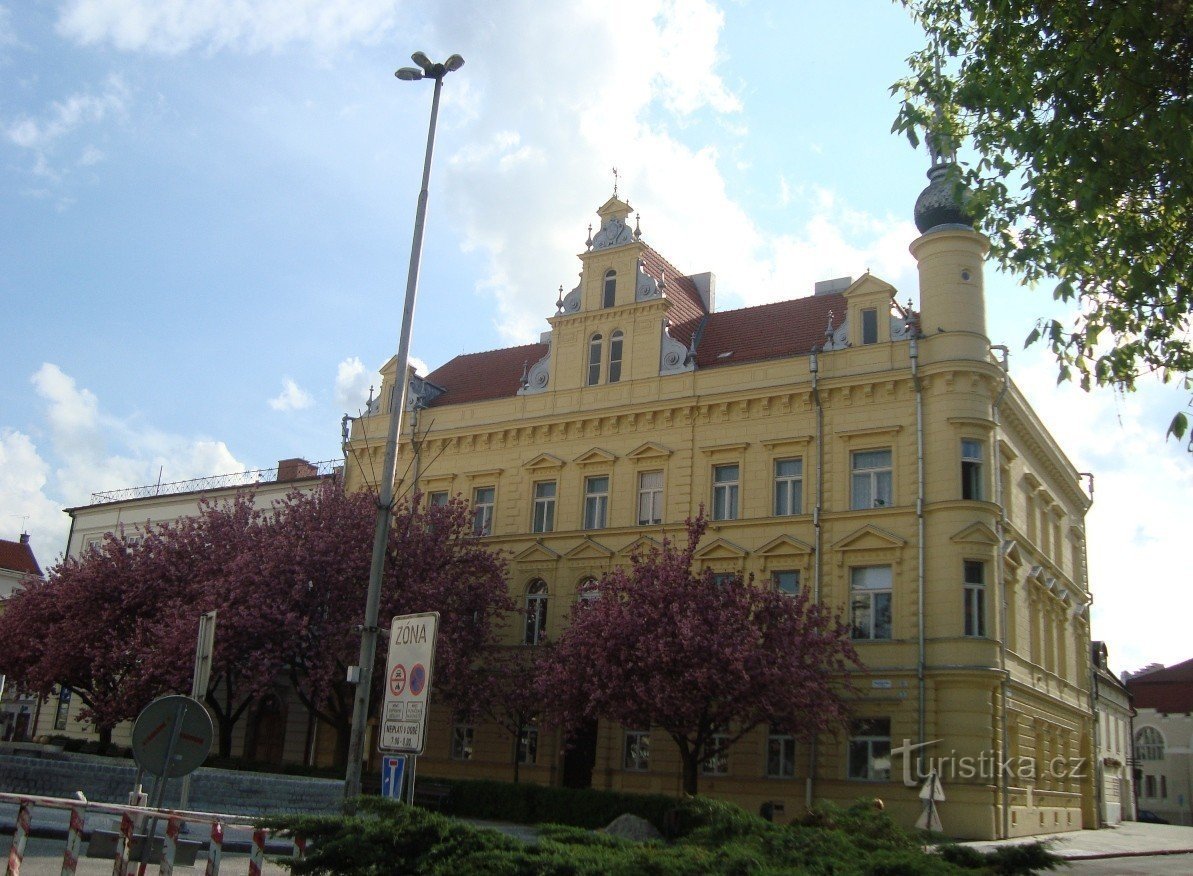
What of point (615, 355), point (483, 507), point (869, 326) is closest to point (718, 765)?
point (483, 507)

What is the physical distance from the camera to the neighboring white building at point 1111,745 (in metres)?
40.9

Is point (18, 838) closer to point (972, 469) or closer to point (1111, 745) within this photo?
point (972, 469)

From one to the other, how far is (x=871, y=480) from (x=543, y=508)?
10.9 metres

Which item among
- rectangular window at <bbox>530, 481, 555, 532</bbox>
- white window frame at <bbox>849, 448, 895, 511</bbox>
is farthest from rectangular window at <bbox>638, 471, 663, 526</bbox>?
white window frame at <bbox>849, 448, 895, 511</bbox>

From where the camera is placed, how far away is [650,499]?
3500 centimetres

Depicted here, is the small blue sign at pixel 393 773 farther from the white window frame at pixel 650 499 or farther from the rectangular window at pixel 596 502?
the rectangular window at pixel 596 502

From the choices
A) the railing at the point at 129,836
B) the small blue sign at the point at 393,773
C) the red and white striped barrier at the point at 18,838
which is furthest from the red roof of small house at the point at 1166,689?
the red and white striped barrier at the point at 18,838

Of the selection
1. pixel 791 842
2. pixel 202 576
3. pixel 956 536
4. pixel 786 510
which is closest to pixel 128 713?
pixel 202 576

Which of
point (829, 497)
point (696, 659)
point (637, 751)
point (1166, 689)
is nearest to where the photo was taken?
point (696, 659)

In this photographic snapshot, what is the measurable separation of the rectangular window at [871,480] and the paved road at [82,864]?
1986 centimetres

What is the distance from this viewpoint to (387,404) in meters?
42.2

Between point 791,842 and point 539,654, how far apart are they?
24433 mm

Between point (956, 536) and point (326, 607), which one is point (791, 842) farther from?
point (326, 607)

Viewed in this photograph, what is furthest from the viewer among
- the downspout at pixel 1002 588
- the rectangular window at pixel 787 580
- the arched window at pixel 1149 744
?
the arched window at pixel 1149 744
